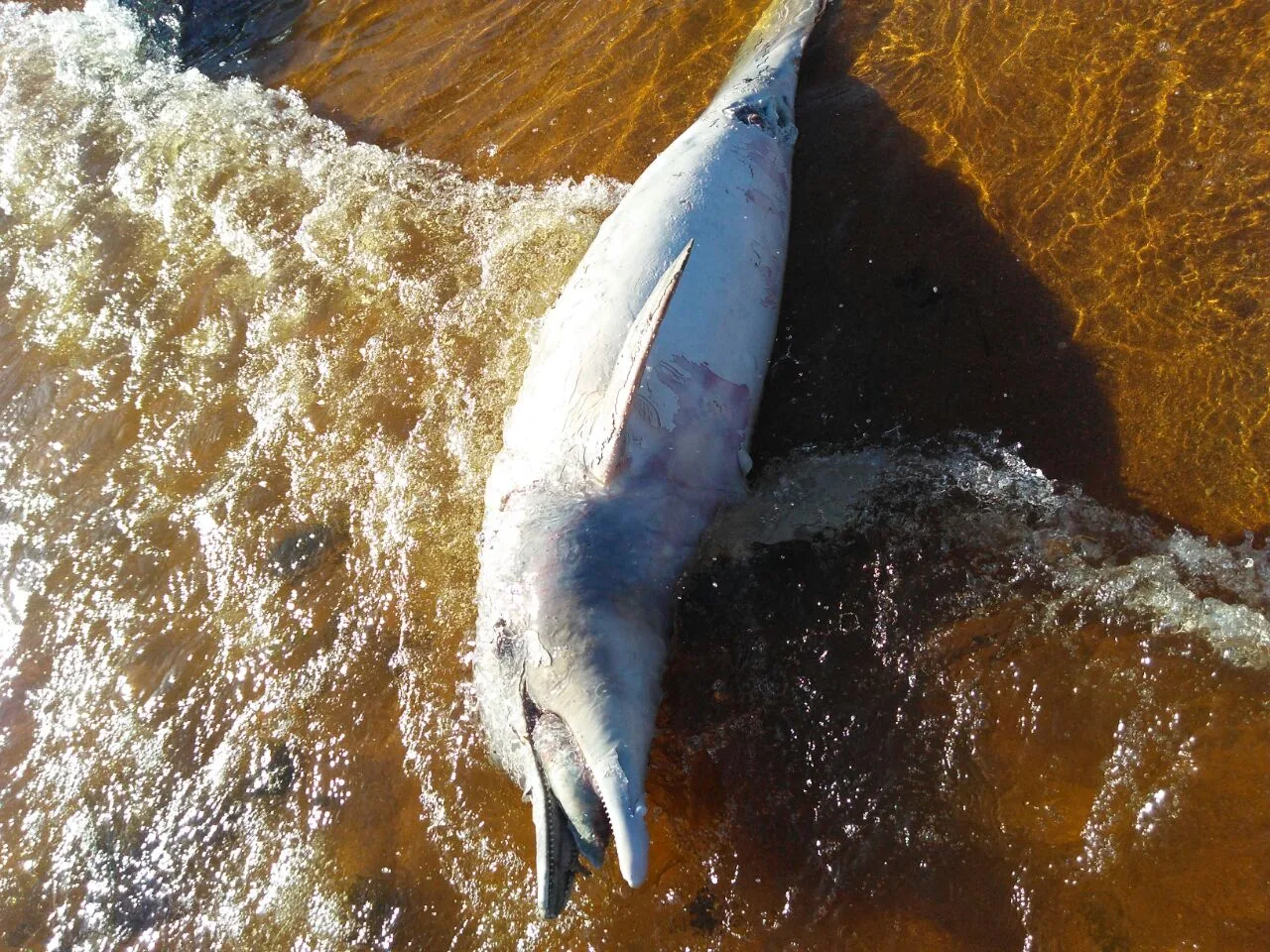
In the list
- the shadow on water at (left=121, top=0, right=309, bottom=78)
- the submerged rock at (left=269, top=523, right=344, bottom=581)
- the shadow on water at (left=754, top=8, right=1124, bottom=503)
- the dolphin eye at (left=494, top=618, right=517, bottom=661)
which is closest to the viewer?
the dolphin eye at (left=494, top=618, right=517, bottom=661)

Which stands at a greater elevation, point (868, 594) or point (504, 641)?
point (504, 641)

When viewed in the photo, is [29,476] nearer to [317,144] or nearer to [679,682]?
[317,144]

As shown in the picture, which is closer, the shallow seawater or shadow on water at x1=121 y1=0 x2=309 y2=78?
the shallow seawater

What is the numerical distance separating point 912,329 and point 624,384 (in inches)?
74.7

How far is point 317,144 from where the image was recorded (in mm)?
6176

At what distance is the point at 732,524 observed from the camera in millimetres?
3713

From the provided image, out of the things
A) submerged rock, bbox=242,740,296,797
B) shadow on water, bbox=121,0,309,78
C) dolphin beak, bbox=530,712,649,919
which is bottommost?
submerged rock, bbox=242,740,296,797

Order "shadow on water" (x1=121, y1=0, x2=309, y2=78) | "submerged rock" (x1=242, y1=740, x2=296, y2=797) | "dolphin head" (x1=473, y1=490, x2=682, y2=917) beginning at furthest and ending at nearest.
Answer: "shadow on water" (x1=121, y1=0, x2=309, y2=78)
"submerged rock" (x1=242, y1=740, x2=296, y2=797)
"dolphin head" (x1=473, y1=490, x2=682, y2=917)

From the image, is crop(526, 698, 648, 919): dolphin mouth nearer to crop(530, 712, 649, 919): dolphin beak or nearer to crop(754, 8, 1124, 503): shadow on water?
crop(530, 712, 649, 919): dolphin beak

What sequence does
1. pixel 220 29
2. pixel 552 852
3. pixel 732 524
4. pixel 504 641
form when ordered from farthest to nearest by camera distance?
pixel 220 29 → pixel 732 524 → pixel 504 641 → pixel 552 852

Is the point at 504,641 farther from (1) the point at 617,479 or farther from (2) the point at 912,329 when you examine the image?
(2) the point at 912,329

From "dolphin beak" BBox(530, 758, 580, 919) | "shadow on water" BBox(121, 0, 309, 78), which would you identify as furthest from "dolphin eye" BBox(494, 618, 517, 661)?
"shadow on water" BBox(121, 0, 309, 78)

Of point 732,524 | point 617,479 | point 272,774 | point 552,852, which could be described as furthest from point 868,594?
point 272,774

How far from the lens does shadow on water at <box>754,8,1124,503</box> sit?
395cm
